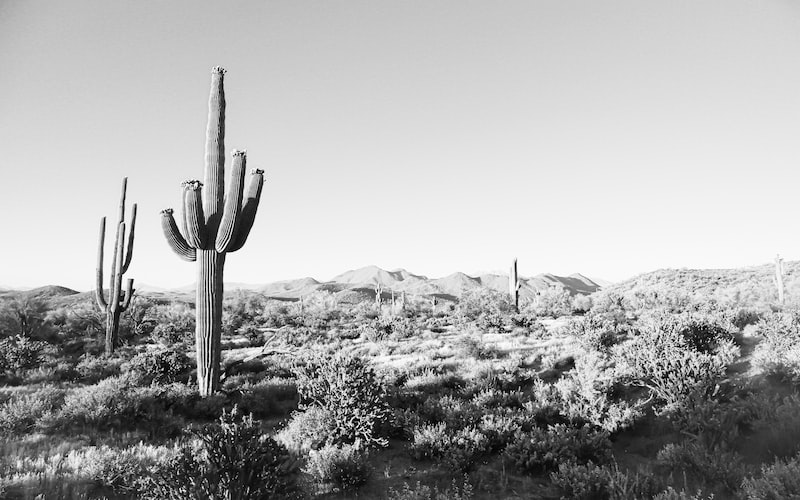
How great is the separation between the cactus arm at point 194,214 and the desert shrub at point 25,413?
3.96 meters

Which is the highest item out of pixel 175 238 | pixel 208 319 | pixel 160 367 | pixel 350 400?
pixel 175 238

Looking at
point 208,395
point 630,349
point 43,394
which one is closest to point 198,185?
point 208,395

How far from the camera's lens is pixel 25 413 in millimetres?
6930

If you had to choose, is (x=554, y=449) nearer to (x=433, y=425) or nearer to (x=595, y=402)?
(x=595, y=402)

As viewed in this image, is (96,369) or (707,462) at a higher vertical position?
(707,462)

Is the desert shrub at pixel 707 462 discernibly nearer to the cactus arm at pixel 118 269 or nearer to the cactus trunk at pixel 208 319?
the cactus trunk at pixel 208 319

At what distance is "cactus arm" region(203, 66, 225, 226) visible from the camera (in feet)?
30.7

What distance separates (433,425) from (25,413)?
23.4 feet

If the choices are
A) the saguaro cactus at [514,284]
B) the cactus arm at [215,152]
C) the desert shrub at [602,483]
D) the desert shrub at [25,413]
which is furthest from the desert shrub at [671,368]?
the saguaro cactus at [514,284]

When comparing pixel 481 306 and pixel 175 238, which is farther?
pixel 481 306

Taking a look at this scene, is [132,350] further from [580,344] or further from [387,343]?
[580,344]

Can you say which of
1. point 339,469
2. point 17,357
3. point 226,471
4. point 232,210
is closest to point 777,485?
point 339,469

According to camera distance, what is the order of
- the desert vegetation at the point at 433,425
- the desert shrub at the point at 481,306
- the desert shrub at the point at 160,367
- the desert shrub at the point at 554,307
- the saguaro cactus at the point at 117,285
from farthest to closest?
1. the desert shrub at the point at 481,306
2. the desert shrub at the point at 554,307
3. the saguaro cactus at the point at 117,285
4. the desert shrub at the point at 160,367
5. the desert vegetation at the point at 433,425

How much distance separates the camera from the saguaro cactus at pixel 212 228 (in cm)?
880
